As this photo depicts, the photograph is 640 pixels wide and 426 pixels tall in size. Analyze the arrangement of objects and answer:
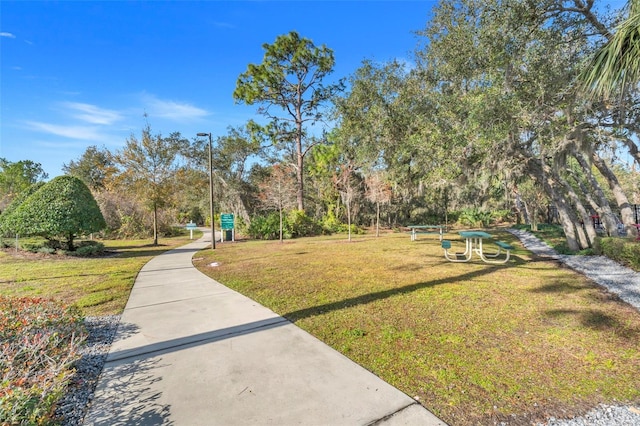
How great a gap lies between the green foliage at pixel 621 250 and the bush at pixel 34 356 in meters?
10.1

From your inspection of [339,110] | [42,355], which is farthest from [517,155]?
[42,355]

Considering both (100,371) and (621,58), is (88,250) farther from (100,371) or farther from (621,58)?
(621,58)

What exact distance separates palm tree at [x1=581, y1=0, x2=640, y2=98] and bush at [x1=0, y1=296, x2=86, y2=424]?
651cm

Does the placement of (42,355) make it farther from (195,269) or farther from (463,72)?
(463,72)

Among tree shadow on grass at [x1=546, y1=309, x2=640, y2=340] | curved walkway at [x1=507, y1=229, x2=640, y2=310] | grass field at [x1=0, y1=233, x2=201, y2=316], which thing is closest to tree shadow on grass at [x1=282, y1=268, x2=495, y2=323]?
tree shadow on grass at [x1=546, y1=309, x2=640, y2=340]

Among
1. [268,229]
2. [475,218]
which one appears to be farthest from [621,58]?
[475,218]

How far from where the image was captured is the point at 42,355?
2533 millimetres

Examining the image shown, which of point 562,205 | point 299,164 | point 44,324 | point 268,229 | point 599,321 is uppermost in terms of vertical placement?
point 299,164

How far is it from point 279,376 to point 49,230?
11.7 m

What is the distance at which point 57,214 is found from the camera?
10.3 meters

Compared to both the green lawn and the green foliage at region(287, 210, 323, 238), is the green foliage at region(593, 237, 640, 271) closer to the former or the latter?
the green lawn

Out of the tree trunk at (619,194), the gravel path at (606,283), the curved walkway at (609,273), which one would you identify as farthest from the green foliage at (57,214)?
the tree trunk at (619,194)

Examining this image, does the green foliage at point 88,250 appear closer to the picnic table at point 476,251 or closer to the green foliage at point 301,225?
the green foliage at point 301,225

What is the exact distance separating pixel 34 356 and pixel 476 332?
440 cm
